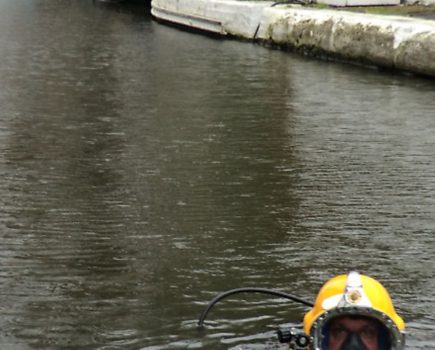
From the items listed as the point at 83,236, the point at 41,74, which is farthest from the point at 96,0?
the point at 83,236

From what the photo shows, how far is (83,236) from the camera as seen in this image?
9047mm

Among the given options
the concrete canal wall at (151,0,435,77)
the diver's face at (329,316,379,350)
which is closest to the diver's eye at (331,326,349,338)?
the diver's face at (329,316,379,350)

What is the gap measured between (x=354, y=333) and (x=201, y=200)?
16.3 feet

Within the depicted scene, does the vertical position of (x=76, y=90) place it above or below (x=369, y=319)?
below

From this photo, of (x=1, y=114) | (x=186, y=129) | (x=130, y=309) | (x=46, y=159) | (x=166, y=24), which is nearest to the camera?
(x=130, y=309)

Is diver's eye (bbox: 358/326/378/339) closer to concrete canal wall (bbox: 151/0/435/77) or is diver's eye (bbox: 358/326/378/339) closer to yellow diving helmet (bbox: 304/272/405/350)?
yellow diving helmet (bbox: 304/272/405/350)

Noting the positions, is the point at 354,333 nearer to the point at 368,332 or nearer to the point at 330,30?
the point at 368,332

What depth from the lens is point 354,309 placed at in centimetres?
524

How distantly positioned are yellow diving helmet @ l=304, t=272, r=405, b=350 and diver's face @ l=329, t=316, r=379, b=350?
2.1 inches

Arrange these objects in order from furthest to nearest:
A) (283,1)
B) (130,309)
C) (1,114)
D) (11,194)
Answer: (283,1) < (1,114) < (11,194) < (130,309)

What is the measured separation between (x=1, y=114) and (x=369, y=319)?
10.6 meters

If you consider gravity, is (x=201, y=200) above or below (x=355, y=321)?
below

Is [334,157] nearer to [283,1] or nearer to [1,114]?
[1,114]

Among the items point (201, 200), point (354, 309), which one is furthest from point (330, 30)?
point (354, 309)
